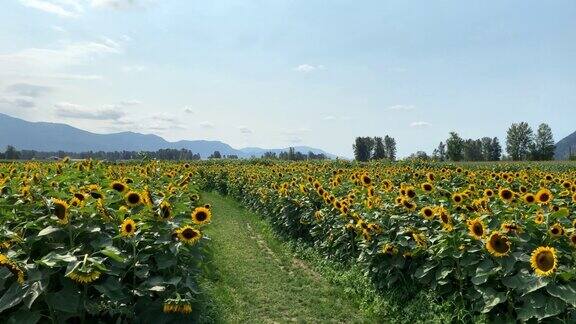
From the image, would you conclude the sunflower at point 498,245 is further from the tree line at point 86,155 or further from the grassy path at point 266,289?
the tree line at point 86,155

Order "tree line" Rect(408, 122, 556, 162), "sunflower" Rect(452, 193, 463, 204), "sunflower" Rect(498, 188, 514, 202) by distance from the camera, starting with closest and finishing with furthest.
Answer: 1. "sunflower" Rect(498, 188, 514, 202)
2. "sunflower" Rect(452, 193, 463, 204)
3. "tree line" Rect(408, 122, 556, 162)

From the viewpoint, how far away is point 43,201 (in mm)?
4523

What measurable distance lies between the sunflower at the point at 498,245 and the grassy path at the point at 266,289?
2376 millimetres

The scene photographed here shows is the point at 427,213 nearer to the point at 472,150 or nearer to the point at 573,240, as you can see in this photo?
the point at 573,240

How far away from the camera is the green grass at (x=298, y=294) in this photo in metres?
6.31

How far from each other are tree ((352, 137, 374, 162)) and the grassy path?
11155 centimetres

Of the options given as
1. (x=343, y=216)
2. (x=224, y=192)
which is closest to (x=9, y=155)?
(x=224, y=192)

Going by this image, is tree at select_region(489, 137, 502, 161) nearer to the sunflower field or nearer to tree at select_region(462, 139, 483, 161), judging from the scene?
tree at select_region(462, 139, 483, 161)

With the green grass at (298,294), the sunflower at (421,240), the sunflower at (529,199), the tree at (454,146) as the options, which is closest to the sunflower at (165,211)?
the green grass at (298,294)

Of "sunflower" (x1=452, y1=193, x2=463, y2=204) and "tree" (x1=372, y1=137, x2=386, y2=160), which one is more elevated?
"tree" (x1=372, y1=137, x2=386, y2=160)

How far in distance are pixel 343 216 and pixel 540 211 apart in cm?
362

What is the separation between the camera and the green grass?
6312 millimetres

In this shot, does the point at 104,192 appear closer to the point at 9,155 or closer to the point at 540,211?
the point at 540,211

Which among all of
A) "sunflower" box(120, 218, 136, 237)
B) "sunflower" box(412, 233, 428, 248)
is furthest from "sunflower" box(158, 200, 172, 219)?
"sunflower" box(412, 233, 428, 248)
